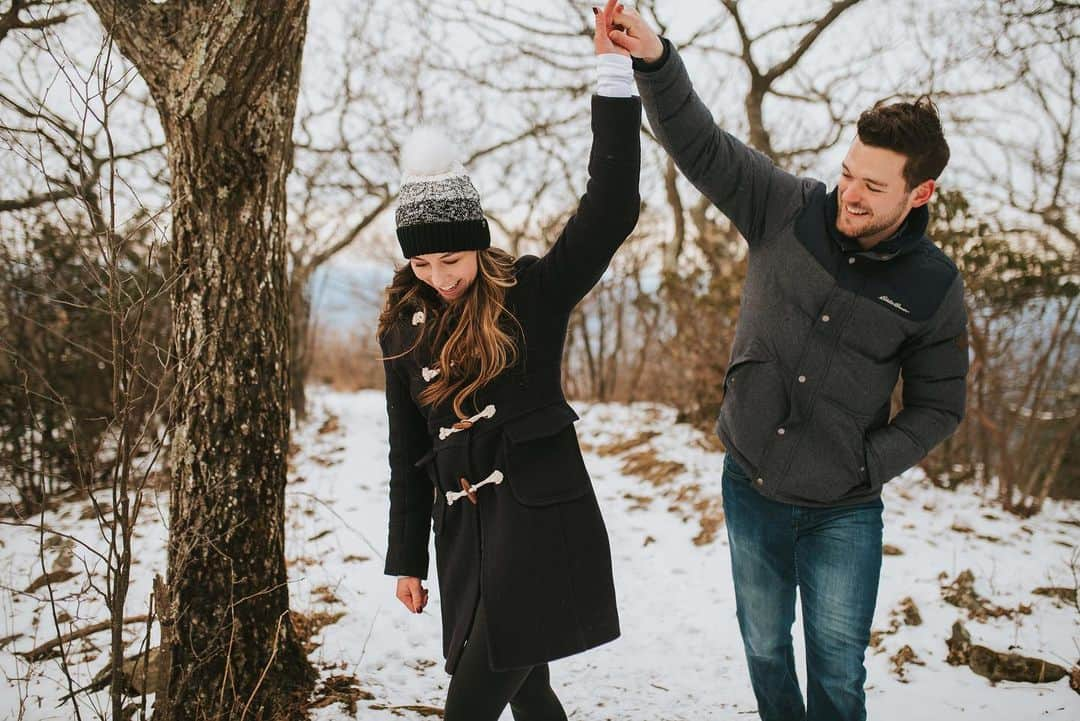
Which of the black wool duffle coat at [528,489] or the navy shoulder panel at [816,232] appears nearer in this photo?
the black wool duffle coat at [528,489]

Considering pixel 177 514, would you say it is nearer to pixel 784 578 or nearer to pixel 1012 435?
pixel 784 578

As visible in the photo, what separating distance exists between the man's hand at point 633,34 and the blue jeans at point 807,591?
1.28 meters

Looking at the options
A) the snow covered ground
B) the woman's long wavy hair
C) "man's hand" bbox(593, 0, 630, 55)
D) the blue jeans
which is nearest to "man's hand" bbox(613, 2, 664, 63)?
"man's hand" bbox(593, 0, 630, 55)

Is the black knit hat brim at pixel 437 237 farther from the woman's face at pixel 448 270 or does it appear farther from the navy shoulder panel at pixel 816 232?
the navy shoulder panel at pixel 816 232

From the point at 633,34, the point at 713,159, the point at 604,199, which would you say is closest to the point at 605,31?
the point at 633,34

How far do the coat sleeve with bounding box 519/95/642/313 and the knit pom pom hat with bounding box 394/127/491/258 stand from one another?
0.76 feet

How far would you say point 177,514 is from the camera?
2.55 meters

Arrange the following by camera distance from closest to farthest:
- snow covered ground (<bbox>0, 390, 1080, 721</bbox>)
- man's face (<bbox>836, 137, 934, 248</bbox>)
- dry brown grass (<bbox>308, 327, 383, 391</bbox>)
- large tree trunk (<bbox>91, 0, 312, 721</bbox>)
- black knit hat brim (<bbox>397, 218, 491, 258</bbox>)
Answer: black knit hat brim (<bbox>397, 218, 491, 258</bbox>) → man's face (<bbox>836, 137, 934, 248</bbox>) → large tree trunk (<bbox>91, 0, 312, 721</bbox>) → snow covered ground (<bbox>0, 390, 1080, 721</bbox>) → dry brown grass (<bbox>308, 327, 383, 391</bbox>)

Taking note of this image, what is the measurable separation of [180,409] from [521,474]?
4.57ft

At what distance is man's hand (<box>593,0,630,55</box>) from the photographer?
67.0 inches

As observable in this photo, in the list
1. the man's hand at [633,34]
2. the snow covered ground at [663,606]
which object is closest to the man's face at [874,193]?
the man's hand at [633,34]

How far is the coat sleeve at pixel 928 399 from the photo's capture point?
203cm

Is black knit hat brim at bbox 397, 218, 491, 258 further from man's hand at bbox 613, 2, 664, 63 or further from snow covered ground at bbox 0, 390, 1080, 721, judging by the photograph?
snow covered ground at bbox 0, 390, 1080, 721

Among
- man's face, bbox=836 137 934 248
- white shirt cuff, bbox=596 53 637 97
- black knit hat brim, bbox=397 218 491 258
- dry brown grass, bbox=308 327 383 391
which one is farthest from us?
dry brown grass, bbox=308 327 383 391
